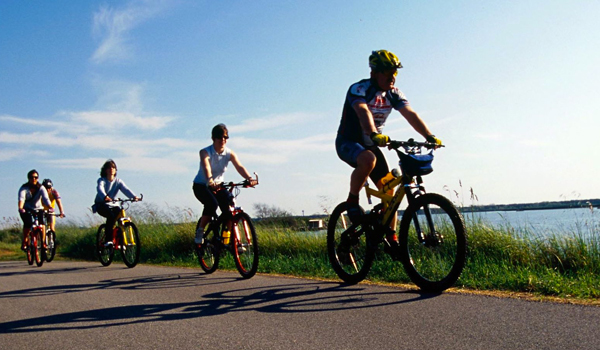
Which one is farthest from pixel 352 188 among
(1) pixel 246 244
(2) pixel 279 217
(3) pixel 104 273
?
(2) pixel 279 217

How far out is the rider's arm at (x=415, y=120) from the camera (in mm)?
5387

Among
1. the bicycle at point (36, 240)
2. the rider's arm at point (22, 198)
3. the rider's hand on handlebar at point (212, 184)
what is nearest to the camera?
the rider's hand on handlebar at point (212, 184)

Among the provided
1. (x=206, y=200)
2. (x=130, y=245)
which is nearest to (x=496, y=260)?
(x=206, y=200)

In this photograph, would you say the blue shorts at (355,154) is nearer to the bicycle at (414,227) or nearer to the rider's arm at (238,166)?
the bicycle at (414,227)

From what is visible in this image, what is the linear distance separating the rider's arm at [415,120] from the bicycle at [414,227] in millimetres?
407

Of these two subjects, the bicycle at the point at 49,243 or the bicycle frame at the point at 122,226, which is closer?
the bicycle frame at the point at 122,226

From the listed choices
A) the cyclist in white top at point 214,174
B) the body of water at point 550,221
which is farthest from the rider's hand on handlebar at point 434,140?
the cyclist in white top at point 214,174

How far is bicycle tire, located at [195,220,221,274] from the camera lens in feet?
25.1

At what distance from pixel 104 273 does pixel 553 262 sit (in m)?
6.51

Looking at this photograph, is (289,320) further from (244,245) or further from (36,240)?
(36,240)

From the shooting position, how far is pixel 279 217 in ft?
45.1

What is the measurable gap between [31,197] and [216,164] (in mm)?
6494

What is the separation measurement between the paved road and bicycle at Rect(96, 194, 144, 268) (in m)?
→ 3.37

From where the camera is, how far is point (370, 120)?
5.11 m
